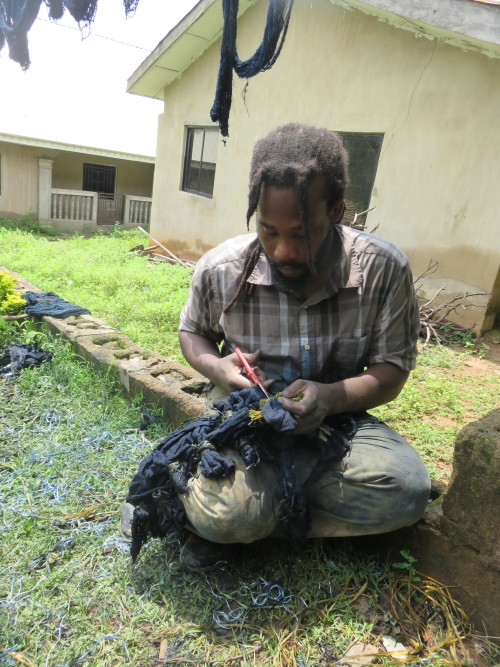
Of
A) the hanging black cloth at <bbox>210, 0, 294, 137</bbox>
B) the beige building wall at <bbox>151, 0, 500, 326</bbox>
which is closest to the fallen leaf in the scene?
the hanging black cloth at <bbox>210, 0, 294, 137</bbox>

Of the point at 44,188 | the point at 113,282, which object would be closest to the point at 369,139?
the point at 113,282

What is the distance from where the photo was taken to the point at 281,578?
1872 mm

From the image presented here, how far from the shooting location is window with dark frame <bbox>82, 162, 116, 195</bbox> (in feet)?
54.1

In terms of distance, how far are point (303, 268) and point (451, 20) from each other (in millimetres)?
4850

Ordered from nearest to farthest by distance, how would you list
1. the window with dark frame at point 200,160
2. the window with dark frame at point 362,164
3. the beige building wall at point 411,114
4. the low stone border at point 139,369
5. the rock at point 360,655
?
the rock at point 360,655, the low stone border at point 139,369, the beige building wall at point 411,114, the window with dark frame at point 362,164, the window with dark frame at point 200,160

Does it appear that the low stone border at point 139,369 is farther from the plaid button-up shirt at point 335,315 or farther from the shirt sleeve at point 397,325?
the shirt sleeve at point 397,325

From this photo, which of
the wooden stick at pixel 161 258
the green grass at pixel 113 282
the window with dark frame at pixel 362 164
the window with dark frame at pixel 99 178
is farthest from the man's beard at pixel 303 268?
the window with dark frame at pixel 99 178

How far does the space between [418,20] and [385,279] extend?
4.92 m

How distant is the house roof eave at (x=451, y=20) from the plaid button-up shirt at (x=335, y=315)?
4.26 m

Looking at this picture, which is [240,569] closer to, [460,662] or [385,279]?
[460,662]

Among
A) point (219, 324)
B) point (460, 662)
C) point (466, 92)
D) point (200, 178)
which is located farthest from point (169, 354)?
point (200, 178)

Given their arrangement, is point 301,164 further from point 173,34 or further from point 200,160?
point 200,160

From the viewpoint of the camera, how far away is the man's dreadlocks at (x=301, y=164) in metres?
1.61

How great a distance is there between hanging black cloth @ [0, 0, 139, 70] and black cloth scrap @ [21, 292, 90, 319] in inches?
111
